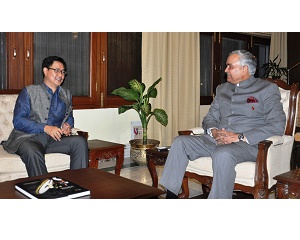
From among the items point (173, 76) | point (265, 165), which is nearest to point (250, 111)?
point (265, 165)

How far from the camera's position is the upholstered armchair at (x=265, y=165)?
2648mm

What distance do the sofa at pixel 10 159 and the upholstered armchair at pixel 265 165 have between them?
104cm

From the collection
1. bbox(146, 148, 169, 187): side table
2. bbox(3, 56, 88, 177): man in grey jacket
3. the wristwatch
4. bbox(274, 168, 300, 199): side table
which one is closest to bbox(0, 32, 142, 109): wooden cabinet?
bbox(3, 56, 88, 177): man in grey jacket

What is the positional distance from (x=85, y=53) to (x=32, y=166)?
88.7 inches

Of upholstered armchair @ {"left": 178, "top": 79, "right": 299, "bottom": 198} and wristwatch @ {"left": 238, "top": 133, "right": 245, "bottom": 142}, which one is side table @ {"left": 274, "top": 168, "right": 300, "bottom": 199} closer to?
upholstered armchair @ {"left": 178, "top": 79, "right": 299, "bottom": 198}

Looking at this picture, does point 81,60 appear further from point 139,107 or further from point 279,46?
point 279,46

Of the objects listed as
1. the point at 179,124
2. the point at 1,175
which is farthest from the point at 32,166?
the point at 179,124

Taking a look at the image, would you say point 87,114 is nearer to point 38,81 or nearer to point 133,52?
point 38,81

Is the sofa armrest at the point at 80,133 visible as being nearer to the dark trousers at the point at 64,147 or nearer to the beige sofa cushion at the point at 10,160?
the dark trousers at the point at 64,147

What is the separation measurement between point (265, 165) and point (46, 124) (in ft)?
5.97

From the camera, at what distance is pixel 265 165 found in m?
2.67

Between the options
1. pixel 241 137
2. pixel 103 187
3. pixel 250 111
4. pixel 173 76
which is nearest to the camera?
pixel 103 187

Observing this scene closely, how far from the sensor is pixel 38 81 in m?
4.40

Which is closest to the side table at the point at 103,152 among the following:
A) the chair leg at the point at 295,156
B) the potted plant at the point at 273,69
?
the chair leg at the point at 295,156
